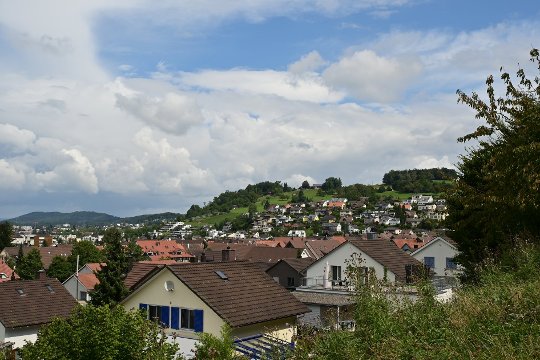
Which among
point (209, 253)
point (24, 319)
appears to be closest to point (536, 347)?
point (24, 319)

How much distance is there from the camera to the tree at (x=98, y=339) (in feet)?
43.2

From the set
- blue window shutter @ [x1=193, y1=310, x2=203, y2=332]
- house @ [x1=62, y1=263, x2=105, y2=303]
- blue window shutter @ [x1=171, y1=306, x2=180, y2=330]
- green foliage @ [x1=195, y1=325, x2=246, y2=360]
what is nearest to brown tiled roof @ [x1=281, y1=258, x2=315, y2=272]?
house @ [x1=62, y1=263, x2=105, y2=303]

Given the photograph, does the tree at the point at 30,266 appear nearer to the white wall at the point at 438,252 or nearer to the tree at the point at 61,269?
the tree at the point at 61,269

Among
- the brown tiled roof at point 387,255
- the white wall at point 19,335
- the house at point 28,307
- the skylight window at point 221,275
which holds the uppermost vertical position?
the brown tiled roof at point 387,255

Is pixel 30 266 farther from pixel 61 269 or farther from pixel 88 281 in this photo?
pixel 88 281

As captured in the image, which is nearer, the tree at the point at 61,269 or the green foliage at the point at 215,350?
the green foliage at the point at 215,350

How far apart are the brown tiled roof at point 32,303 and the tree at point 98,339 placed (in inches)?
886

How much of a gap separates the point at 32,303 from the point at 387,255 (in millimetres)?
23322

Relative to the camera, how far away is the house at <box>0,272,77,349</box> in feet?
113

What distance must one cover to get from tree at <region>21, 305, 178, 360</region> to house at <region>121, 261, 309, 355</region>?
9398 mm

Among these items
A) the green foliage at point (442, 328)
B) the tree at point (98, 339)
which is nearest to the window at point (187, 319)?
the tree at point (98, 339)

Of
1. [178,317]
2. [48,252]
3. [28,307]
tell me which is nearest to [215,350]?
[178,317]

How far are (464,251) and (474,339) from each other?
1973cm

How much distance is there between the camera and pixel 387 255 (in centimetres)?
3806
